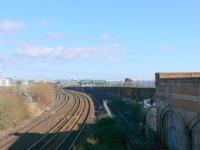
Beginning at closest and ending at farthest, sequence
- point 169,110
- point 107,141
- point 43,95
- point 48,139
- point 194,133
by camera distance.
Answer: point 194,133 < point 169,110 < point 107,141 < point 48,139 < point 43,95

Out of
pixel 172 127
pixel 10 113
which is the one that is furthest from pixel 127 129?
pixel 10 113

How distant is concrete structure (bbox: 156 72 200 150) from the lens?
2463 cm

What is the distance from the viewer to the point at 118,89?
89.8 m

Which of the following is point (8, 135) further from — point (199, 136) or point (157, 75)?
point (199, 136)

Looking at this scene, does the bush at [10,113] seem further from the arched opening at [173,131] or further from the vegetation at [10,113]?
the arched opening at [173,131]

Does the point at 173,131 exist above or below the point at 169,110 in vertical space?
below

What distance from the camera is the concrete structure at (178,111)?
24.6 m

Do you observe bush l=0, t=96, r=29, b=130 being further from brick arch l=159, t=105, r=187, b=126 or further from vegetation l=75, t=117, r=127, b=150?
brick arch l=159, t=105, r=187, b=126

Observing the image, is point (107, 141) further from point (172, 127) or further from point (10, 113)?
point (10, 113)

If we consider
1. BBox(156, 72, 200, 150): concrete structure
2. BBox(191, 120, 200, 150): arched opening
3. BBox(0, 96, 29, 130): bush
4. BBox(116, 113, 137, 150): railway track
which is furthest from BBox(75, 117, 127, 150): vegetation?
BBox(0, 96, 29, 130): bush

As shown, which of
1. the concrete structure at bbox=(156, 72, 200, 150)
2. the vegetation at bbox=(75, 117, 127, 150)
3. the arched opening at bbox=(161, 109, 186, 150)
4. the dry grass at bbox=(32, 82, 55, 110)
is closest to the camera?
the concrete structure at bbox=(156, 72, 200, 150)

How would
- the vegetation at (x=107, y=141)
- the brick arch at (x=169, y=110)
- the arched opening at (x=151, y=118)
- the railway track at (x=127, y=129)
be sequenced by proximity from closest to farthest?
the brick arch at (x=169, y=110), the vegetation at (x=107, y=141), the railway track at (x=127, y=129), the arched opening at (x=151, y=118)

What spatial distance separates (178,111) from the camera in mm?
27984

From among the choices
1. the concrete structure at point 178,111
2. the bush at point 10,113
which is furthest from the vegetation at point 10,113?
the concrete structure at point 178,111
